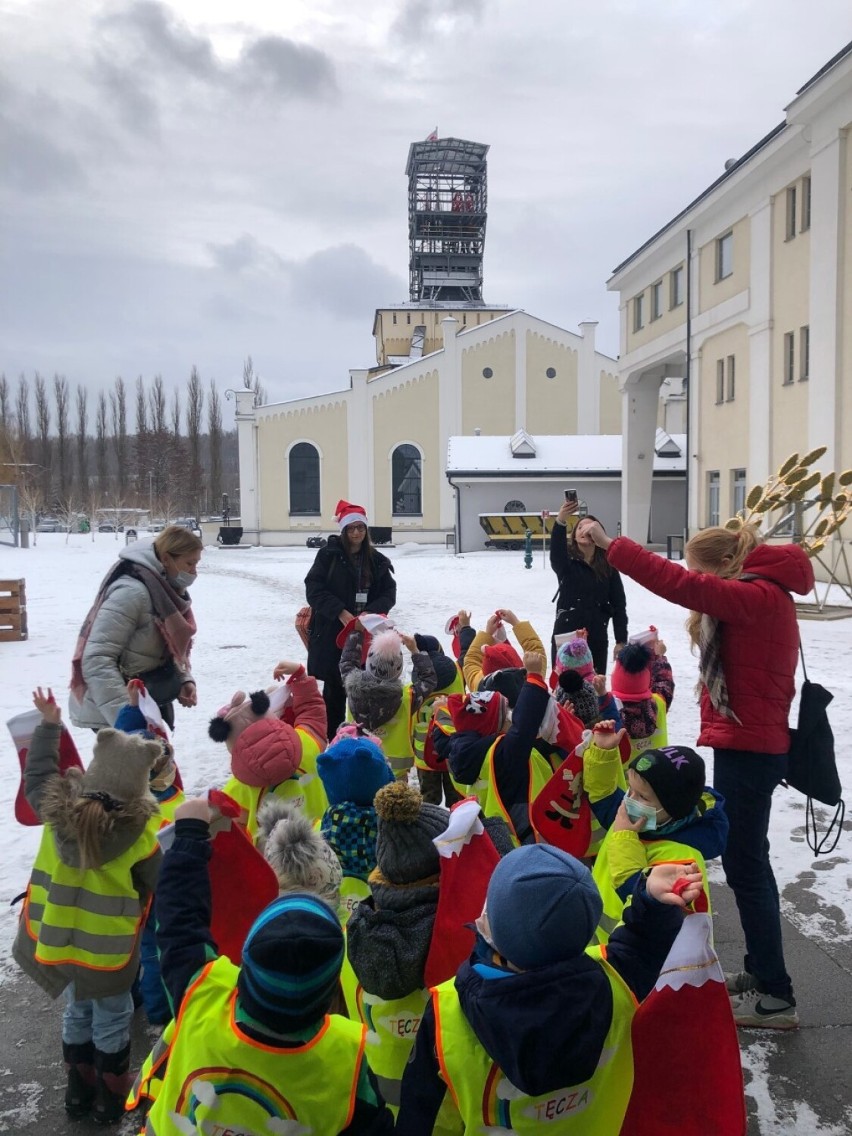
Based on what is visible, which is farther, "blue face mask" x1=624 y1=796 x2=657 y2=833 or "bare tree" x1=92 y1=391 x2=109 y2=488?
"bare tree" x1=92 y1=391 x2=109 y2=488

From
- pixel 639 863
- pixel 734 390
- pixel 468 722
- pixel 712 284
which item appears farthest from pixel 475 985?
pixel 712 284

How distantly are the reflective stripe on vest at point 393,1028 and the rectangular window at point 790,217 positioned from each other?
20.6 meters

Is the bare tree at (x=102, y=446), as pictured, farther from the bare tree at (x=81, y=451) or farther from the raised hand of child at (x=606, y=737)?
the raised hand of child at (x=606, y=737)

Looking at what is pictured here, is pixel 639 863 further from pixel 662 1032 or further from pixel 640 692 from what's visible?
pixel 640 692

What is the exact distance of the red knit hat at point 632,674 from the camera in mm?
3846

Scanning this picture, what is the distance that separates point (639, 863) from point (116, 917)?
4.87 ft

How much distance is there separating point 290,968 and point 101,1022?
1.41 m

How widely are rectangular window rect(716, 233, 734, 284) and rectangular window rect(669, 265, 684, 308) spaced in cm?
213

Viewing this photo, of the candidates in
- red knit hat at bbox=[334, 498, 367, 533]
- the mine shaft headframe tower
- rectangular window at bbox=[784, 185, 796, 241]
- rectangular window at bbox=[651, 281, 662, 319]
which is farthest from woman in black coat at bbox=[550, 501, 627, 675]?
the mine shaft headframe tower

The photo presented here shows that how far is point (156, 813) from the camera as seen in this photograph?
2.47 metres

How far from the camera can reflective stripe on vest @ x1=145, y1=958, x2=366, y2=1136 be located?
4.77 ft

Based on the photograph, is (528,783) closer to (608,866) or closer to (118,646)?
(608,866)

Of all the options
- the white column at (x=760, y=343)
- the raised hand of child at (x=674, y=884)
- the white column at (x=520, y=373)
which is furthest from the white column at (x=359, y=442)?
the raised hand of child at (x=674, y=884)

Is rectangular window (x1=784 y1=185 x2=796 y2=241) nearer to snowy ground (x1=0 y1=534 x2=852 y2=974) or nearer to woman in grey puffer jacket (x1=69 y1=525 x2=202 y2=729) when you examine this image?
snowy ground (x1=0 y1=534 x2=852 y2=974)
